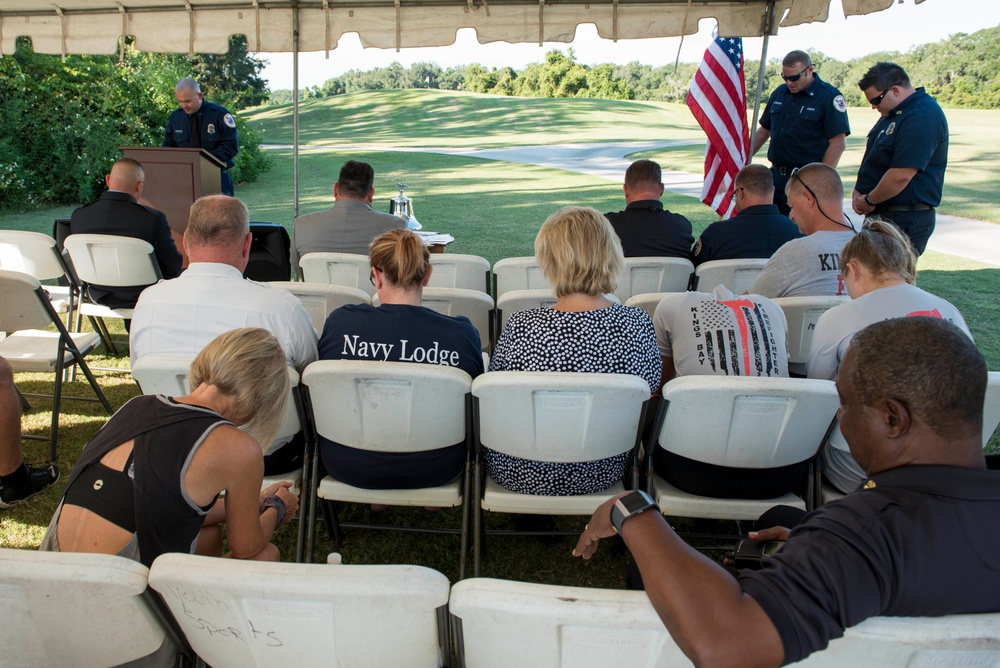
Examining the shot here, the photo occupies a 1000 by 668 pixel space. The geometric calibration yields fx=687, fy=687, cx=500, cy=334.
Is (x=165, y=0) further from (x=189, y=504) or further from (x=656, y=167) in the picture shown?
(x=189, y=504)

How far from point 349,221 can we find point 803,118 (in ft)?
13.1

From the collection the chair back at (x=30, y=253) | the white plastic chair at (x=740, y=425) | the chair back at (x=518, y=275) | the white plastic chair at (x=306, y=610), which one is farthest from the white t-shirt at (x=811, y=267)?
the chair back at (x=30, y=253)

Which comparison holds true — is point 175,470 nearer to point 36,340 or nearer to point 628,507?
point 628,507

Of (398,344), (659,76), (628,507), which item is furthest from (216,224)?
(659,76)

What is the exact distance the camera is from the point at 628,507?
1.41 metres

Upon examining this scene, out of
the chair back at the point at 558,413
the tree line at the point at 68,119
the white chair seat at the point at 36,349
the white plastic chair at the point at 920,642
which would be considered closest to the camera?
the white plastic chair at the point at 920,642

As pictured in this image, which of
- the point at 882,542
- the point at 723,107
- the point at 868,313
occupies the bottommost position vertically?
the point at 882,542

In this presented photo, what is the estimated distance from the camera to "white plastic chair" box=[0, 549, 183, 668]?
1234mm

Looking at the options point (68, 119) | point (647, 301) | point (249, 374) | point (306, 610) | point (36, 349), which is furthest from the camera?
point (68, 119)

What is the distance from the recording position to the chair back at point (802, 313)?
305 cm

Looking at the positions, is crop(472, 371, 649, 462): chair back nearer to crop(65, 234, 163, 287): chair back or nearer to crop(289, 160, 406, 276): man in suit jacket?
crop(289, 160, 406, 276): man in suit jacket

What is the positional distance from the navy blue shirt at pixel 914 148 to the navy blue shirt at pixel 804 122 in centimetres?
76

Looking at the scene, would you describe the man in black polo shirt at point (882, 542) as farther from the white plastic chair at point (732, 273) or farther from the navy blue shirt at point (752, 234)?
the navy blue shirt at point (752, 234)

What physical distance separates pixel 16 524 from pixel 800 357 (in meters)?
3.59
